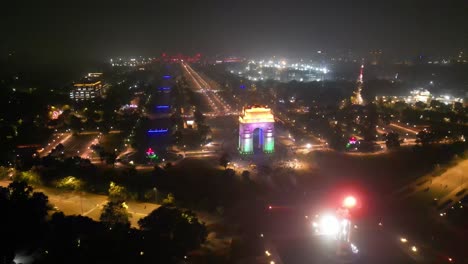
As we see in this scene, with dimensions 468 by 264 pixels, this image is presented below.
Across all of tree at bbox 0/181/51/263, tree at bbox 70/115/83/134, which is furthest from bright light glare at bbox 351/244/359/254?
tree at bbox 70/115/83/134

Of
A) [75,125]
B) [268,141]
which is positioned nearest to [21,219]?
[268,141]

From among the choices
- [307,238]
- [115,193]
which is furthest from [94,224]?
[307,238]

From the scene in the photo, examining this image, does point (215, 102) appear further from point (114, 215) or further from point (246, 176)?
point (114, 215)

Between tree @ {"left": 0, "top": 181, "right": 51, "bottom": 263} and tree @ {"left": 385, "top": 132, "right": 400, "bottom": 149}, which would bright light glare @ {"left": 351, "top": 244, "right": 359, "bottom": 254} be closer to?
tree @ {"left": 0, "top": 181, "right": 51, "bottom": 263}

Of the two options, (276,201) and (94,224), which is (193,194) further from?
(94,224)

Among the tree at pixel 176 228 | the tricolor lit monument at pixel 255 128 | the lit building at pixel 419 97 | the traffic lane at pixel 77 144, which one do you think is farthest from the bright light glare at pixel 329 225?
the lit building at pixel 419 97

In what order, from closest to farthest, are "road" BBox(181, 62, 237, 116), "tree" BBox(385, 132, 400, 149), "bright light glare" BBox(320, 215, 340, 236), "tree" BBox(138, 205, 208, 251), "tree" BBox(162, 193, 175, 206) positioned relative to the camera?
"tree" BBox(138, 205, 208, 251), "bright light glare" BBox(320, 215, 340, 236), "tree" BBox(162, 193, 175, 206), "tree" BBox(385, 132, 400, 149), "road" BBox(181, 62, 237, 116)

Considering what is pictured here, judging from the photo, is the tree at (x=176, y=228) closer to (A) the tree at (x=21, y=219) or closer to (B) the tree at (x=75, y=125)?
(A) the tree at (x=21, y=219)
